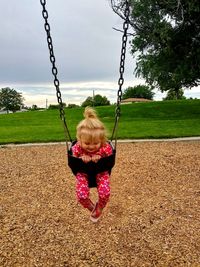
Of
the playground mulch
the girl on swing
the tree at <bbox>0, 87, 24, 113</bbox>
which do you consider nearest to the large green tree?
the playground mulch

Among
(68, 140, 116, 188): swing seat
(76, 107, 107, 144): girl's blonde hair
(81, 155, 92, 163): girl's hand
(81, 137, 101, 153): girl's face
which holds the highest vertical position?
(76, 107, 107, 144): girl's blonde hair

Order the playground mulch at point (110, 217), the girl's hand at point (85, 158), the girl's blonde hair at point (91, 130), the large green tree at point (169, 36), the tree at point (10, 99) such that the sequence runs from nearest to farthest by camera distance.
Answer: the girl's blonde hair at point (91, 130), the girl's hand at point (85, 158), the playground mulch at point (110, 217), the large green tree at point (169, 36), the tree at point (10, 99)

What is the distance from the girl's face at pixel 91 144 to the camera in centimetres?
378

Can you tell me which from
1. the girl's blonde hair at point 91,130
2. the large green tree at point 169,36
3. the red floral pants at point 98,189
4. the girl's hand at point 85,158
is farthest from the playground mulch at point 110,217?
the large green tree at point 169,36

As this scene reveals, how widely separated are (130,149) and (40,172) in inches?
123

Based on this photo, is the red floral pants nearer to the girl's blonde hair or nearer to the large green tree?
the girl's blonde hair

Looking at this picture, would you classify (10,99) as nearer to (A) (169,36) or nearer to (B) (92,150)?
(A) (169,36)

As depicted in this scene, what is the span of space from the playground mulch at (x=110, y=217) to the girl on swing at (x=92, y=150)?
4.38 feet

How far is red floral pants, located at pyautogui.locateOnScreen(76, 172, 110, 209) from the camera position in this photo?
3.90 meters

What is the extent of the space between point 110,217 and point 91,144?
2.78 m

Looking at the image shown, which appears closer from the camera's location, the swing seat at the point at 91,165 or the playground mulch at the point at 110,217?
the swing seat at the point at 91,165

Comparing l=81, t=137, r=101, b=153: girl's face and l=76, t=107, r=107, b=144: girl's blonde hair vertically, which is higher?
l=76, t=107, r=107, b=144: girl's blonde hair

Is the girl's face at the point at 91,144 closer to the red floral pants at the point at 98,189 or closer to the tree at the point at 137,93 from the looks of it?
the red floral pants at the point at 98,189

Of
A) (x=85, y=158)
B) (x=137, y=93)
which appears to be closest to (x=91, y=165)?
(x=85, y=158)
